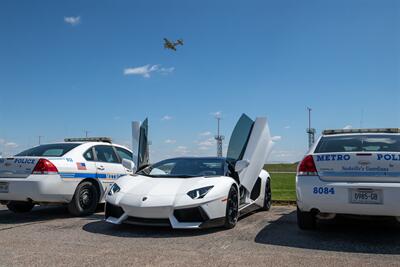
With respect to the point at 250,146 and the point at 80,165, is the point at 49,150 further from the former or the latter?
the point at 250,146

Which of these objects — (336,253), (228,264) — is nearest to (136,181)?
(228,264)

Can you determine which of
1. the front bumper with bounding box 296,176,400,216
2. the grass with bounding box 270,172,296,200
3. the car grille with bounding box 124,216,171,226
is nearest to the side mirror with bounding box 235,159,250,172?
the front bumper with bounding box 296,176,400,216

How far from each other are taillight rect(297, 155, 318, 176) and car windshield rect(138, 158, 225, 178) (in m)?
1.60

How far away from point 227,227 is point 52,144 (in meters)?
4.09

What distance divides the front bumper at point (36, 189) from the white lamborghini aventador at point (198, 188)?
1255mm

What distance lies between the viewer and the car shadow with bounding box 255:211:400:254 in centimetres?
499

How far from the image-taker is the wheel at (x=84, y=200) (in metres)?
7.61

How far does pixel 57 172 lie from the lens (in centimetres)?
729

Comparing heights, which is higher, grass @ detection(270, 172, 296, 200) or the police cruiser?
the police cruiser

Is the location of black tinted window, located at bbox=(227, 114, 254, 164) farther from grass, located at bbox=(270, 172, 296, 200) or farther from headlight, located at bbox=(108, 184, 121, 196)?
grass, located at bbox=(270, 172, 296, 200)

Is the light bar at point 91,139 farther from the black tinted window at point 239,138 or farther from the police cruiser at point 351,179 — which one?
the police cruiser at point 351,179

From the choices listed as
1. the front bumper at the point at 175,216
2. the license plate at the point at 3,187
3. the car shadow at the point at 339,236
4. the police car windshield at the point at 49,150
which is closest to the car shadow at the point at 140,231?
the front bumper at the point at 175,216

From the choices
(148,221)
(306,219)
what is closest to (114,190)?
(148,221)

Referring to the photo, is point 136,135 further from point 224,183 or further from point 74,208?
point 224,183
